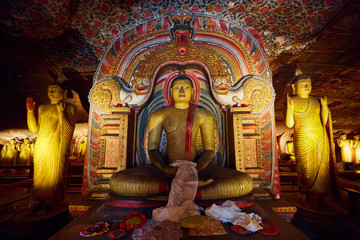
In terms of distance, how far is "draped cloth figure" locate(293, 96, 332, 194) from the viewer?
329 centimetres

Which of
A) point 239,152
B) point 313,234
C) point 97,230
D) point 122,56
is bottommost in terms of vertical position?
point 313,234

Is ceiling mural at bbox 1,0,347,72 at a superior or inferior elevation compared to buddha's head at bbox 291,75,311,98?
superior

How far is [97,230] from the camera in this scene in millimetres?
1925

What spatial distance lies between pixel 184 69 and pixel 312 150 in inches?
122

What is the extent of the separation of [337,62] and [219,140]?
416 centimetres

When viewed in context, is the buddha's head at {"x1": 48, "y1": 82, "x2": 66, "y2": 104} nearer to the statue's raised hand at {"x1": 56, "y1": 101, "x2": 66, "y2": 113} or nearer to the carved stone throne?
the statue's raised hand at {"x1": 56, "y1": 101, "x2": 66, "y2": 113}

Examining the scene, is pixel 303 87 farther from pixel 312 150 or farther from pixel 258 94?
pixel 312 150

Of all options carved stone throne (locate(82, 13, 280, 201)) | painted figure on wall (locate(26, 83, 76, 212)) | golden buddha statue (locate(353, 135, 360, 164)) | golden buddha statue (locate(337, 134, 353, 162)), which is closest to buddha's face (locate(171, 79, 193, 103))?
carved stone throne (locate(82, 13, 280, 201))

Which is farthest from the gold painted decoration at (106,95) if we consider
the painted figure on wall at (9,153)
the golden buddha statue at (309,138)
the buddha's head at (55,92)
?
the painted figure on wall at (9,153)

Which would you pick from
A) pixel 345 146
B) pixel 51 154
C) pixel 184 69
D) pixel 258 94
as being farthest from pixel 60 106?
pixel 345 146

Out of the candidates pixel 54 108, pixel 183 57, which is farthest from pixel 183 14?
pixel 54 108

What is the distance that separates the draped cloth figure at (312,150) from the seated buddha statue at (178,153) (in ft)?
5.12

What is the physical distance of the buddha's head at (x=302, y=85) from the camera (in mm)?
3580

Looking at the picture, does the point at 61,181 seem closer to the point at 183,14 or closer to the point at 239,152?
the point at 239,152
